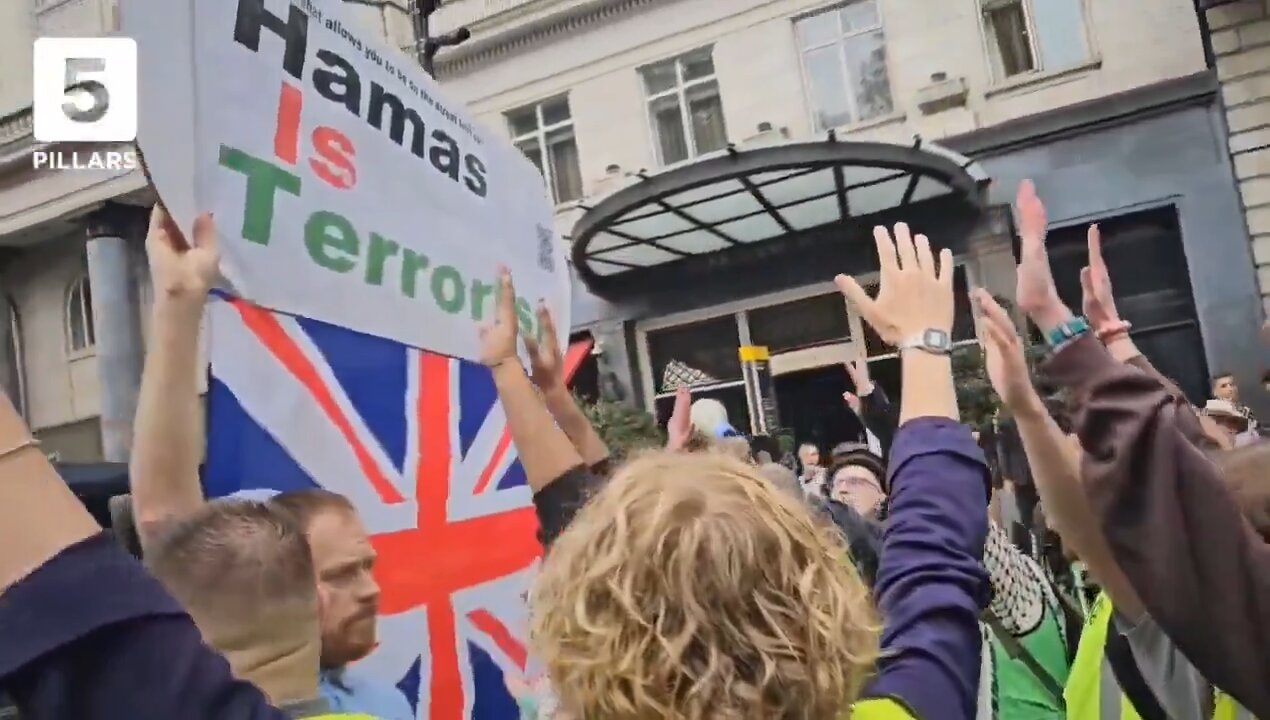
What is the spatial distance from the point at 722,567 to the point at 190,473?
787 millimetres

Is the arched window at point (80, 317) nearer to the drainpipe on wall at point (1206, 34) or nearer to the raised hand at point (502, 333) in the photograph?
the raised hand at point (502, 333)

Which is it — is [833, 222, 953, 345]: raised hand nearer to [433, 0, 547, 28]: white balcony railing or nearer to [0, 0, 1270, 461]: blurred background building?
[0, 0, 1270, 461]: blurred background building

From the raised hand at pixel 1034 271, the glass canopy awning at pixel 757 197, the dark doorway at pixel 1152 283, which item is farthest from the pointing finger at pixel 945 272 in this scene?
the dark doorway at pixel 1152 283

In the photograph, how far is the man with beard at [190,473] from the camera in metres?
Answer: 1.24

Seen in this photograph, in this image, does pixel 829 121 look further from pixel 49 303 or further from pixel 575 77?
pixel 49 303

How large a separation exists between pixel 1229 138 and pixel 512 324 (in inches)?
298

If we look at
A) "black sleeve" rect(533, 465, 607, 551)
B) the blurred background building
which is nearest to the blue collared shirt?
"black sleeve" rect(533, 465, 607, 551)

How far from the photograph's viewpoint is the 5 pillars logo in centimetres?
203

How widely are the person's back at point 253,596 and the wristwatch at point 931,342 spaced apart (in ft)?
2.47

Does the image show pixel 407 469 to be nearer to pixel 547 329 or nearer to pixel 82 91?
pixel 547 329

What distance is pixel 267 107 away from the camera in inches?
60.0

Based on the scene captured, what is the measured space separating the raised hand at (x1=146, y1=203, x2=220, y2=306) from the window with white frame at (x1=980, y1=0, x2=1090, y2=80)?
8.14 m

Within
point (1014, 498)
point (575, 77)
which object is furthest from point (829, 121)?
point (1014, 498)

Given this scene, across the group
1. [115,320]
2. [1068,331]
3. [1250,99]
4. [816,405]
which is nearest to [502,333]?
[1068,331]
